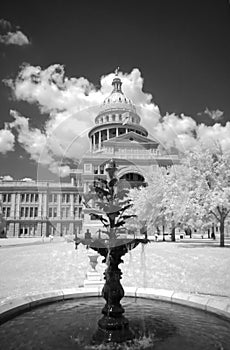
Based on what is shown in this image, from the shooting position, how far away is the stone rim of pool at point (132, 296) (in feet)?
24.1

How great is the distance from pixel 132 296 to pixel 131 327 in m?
2.40

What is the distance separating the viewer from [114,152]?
820cm

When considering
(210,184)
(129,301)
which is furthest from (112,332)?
(210,184)

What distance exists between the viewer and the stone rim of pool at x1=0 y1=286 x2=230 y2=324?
7339mm

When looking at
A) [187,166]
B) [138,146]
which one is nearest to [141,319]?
[138,146]

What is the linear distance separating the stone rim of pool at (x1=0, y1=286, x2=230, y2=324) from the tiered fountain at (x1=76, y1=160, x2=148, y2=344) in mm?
2516

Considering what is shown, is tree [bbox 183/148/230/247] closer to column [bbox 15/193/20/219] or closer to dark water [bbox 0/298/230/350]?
dark water [bbox 0/298/230/350]

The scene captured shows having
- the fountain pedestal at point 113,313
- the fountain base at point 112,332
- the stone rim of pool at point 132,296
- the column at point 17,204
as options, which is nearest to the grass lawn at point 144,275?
the stone rim of pool at point 132,296

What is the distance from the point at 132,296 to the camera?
29.6 feet

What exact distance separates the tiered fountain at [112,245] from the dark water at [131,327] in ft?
1.15

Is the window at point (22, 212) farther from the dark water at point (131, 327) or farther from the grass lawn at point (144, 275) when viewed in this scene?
the dark water at point (131, 327)

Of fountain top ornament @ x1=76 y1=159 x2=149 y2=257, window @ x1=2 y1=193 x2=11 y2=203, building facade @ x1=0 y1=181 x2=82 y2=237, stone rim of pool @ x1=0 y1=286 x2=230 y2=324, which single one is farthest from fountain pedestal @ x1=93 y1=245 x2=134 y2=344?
window @ x1=2 y1=193 x2=11 y2=203

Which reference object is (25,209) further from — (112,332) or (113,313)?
(112,332)


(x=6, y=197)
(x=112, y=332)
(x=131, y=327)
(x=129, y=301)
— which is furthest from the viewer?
(x=6, y=197)
